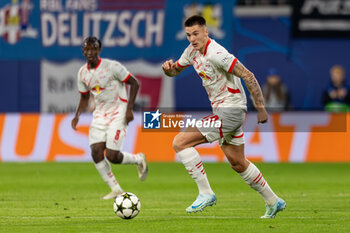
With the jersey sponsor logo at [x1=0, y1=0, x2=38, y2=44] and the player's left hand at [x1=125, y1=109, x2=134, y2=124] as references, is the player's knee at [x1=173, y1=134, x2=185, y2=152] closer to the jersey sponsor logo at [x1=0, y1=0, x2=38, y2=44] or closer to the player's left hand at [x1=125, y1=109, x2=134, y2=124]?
the player's left hand at [x1=125, y1=109, x2=134, y2=124]

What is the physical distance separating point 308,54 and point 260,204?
10.9 metres

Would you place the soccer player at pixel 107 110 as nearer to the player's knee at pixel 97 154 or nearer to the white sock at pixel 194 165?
the player's knee at pixel 97 154

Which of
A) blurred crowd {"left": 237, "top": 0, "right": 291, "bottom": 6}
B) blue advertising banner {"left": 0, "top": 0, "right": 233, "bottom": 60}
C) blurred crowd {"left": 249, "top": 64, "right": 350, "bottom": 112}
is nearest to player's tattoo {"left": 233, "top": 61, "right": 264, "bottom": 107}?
blurred crowd {"left": 249, "top": 64, "right": 350, "bottom": 112}

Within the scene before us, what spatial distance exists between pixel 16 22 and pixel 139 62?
2974 millimetres

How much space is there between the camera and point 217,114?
973 cm

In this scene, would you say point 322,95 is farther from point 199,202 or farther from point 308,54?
point 199,202

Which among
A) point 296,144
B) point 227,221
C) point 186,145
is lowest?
point 296,144

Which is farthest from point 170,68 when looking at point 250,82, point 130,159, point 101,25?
point 101,25

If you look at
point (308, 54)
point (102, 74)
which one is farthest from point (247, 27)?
point (102, 74)

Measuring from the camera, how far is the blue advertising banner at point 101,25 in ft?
68.2

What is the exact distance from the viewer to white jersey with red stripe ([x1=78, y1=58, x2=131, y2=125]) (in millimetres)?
12570

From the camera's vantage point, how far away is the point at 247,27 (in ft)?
72.1

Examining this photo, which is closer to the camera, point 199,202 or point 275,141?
point 199,202

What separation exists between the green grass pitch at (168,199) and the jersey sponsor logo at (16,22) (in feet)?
11.5
